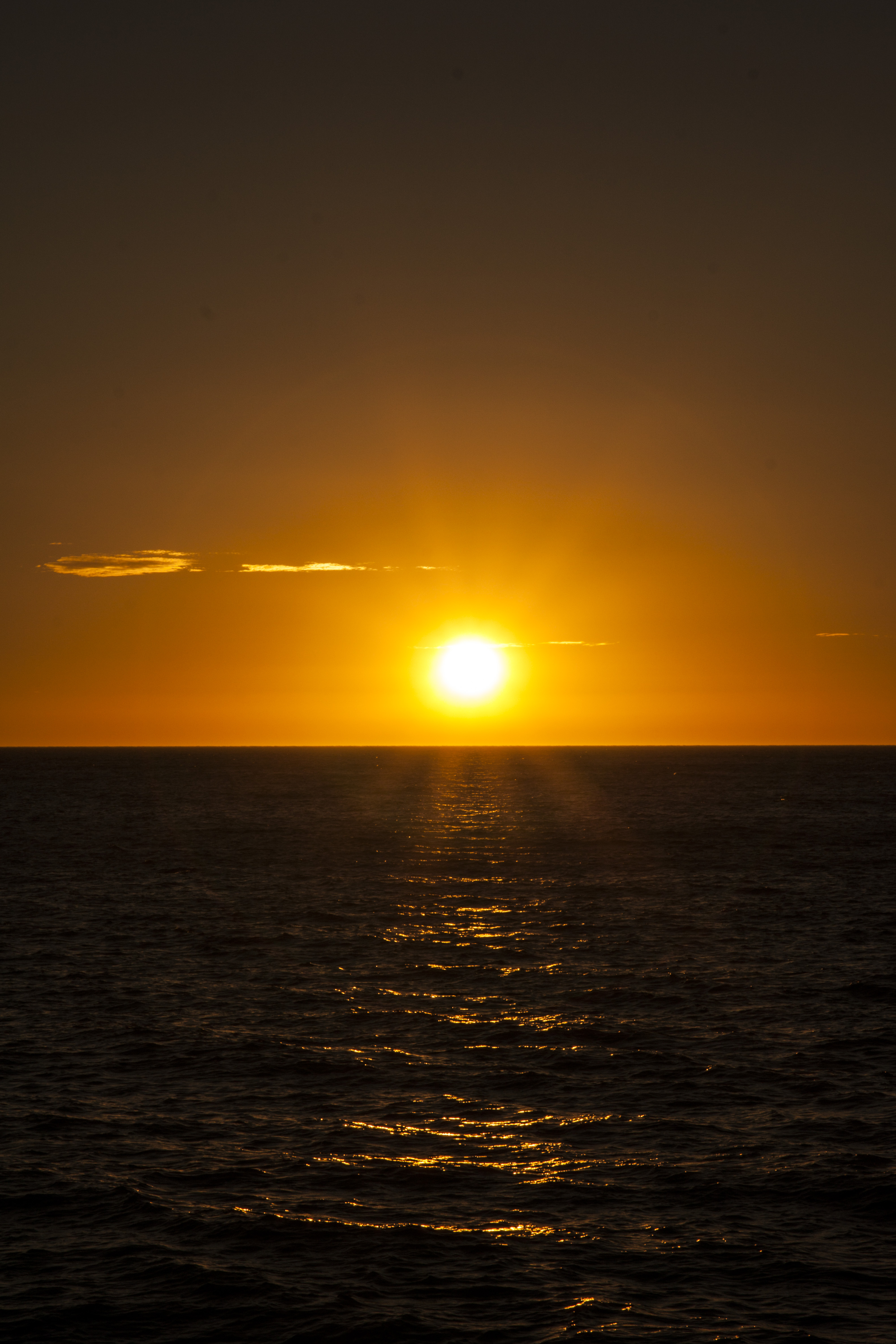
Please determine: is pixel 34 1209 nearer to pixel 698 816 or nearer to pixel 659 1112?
pixel 659 1112

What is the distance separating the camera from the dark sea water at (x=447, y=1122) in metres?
17.5

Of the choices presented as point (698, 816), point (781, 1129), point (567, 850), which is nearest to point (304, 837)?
point (567, 850)

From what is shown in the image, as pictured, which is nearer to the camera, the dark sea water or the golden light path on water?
the dark sea water

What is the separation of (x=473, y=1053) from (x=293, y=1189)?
9.92m

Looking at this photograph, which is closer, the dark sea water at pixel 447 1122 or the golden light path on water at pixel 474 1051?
the dark sea water at pixel 447 1122

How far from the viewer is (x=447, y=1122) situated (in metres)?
25.1

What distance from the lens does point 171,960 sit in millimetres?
44281

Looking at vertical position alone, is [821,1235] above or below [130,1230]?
below

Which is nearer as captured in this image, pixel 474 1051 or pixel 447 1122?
pixel 447 1122

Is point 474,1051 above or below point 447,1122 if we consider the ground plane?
above

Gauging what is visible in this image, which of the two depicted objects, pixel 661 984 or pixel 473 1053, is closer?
pixel 473 1053

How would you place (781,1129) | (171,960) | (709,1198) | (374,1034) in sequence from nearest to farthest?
(709,1198) < (781,1129) < (374,1034) < (171,960)

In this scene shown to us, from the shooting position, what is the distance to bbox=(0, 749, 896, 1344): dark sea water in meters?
17.5

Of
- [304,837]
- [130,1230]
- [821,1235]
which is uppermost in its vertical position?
[304,837]
